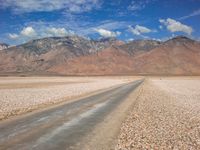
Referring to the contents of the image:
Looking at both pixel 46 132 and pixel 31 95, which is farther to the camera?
pixel 31 95

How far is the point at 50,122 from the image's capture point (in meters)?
15.3

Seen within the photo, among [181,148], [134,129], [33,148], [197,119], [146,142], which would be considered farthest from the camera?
[197,119]

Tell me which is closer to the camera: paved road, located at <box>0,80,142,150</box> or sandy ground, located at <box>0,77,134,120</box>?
paved road, located at <box>0,80,142,150</box>

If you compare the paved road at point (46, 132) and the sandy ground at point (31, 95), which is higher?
the paved road at point (46, 132)

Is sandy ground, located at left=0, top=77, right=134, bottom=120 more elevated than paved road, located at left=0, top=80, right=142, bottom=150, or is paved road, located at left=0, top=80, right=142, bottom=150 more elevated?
paved road, located at left=0, top=80, right=142, bottom=150

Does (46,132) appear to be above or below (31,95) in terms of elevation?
above

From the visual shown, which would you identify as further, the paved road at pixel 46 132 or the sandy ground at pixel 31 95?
the sandy ground at pixel 31 95

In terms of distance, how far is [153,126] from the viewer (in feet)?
49.3

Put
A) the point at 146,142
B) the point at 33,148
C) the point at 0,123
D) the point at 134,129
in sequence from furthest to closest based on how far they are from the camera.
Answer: the point at 0,123 → the point at 134,129 → the point at 146,142 → the point at 33,148

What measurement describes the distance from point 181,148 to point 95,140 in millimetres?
3297

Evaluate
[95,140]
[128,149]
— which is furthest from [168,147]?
[95,140]

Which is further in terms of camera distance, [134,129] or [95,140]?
[134,129]

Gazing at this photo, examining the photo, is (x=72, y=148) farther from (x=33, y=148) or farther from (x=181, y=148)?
(x=181, y=148)

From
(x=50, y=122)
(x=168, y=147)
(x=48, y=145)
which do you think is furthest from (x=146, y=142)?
(x=50, y=122)
